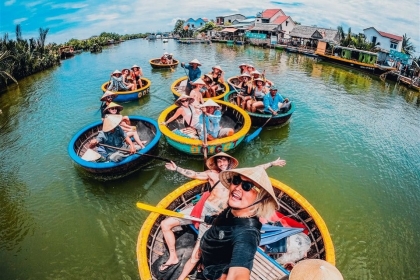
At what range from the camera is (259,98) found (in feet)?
35.4

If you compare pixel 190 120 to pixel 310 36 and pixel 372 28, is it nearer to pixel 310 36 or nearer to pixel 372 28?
pixel 310 36

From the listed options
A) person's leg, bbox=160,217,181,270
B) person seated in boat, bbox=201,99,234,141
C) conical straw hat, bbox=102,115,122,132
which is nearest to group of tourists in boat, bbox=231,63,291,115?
person seated in boat, bbox=201,99,234,141

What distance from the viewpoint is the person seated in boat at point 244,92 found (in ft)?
35.3

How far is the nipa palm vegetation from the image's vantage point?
18.2 m

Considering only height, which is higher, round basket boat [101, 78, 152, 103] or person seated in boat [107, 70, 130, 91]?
person seated in boat [107, 70, 130, 91]

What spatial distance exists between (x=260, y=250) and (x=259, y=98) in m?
8.01

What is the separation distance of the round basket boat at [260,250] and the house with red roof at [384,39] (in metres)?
36.1

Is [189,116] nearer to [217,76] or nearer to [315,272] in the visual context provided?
[217,76]

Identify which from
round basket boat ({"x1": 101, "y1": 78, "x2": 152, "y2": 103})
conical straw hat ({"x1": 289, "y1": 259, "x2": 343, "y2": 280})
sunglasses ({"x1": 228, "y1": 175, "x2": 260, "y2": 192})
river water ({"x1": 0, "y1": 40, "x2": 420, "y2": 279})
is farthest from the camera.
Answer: round basket boat ({"x1": 101, "y1": 78, "x2": 152, "y2": 103})

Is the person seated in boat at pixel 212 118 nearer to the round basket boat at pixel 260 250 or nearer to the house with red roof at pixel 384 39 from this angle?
the round basket boat at pixel 260 250

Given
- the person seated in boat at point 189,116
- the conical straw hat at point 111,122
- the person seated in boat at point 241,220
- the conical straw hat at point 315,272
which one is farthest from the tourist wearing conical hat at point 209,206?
the person seated in boat at point 189,116

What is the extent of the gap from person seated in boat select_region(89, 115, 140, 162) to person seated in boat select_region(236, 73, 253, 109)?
17.6 ft

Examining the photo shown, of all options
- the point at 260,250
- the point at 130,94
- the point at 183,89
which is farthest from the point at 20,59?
the point at 260,250

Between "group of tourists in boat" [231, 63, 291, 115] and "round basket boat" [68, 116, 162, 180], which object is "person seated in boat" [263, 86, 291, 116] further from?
"round basket boat" [68, 116, 162, 180]
